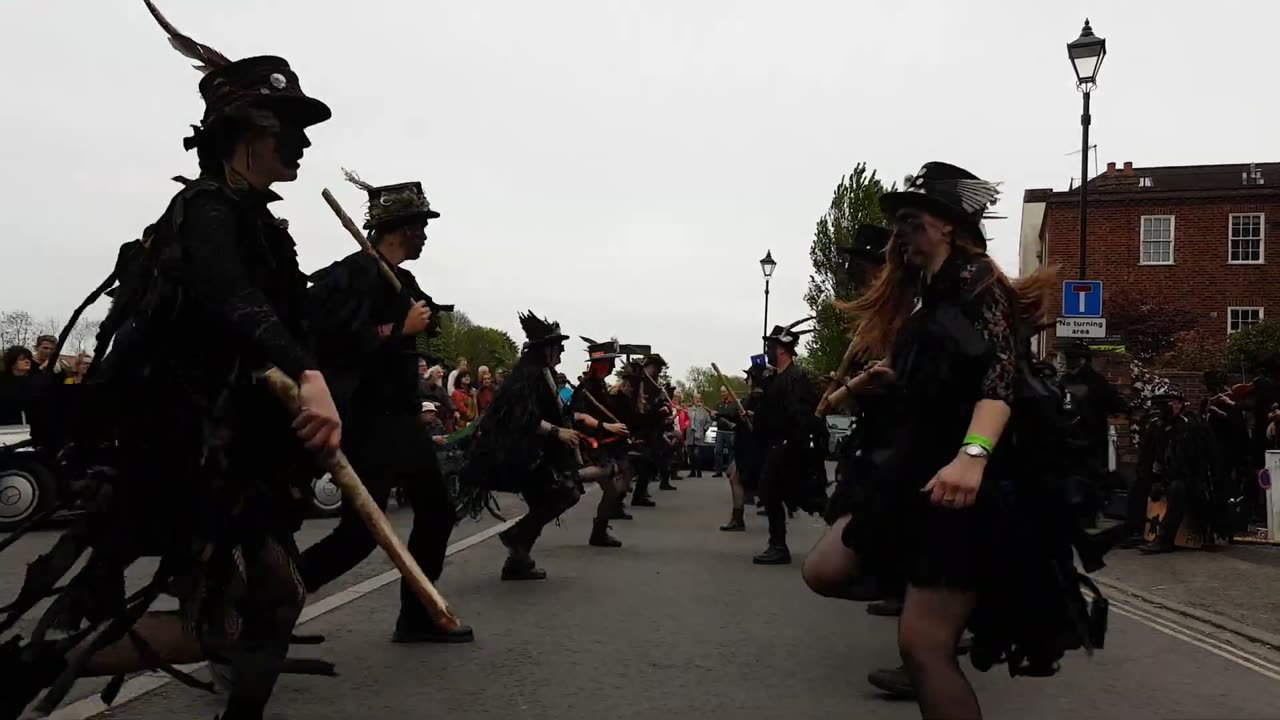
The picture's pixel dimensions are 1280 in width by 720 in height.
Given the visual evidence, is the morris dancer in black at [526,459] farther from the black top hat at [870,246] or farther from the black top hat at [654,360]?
the black top hat at [654,360]

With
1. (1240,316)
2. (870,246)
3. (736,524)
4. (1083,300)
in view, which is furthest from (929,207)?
(1240,316)

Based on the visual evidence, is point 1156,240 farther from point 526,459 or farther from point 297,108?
point 297,108

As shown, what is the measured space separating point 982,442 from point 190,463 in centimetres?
212

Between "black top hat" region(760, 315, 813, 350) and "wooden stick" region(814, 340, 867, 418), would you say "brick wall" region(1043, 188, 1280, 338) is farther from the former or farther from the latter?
"wooden stick" region(814, 340, 867, 418)

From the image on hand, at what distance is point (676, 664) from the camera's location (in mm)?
5461

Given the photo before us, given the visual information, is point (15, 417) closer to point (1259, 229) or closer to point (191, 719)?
point (191, 719)

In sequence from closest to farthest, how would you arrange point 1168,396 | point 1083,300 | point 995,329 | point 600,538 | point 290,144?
1. point 995,329
2. point 290,144
3. point 600,538
4. point 1168,396
5. point 1083,300

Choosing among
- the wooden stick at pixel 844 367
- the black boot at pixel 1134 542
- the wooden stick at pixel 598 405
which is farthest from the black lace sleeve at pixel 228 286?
the black boot at pixel 1134 542

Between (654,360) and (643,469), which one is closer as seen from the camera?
(654,360)

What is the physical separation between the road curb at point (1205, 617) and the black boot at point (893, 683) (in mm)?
2651

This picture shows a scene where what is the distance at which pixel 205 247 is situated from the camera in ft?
10.4

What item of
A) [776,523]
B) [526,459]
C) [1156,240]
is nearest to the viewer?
[526,459]

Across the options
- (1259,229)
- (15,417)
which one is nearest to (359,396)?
(15,417)

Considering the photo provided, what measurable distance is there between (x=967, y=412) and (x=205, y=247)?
7.11 feet
